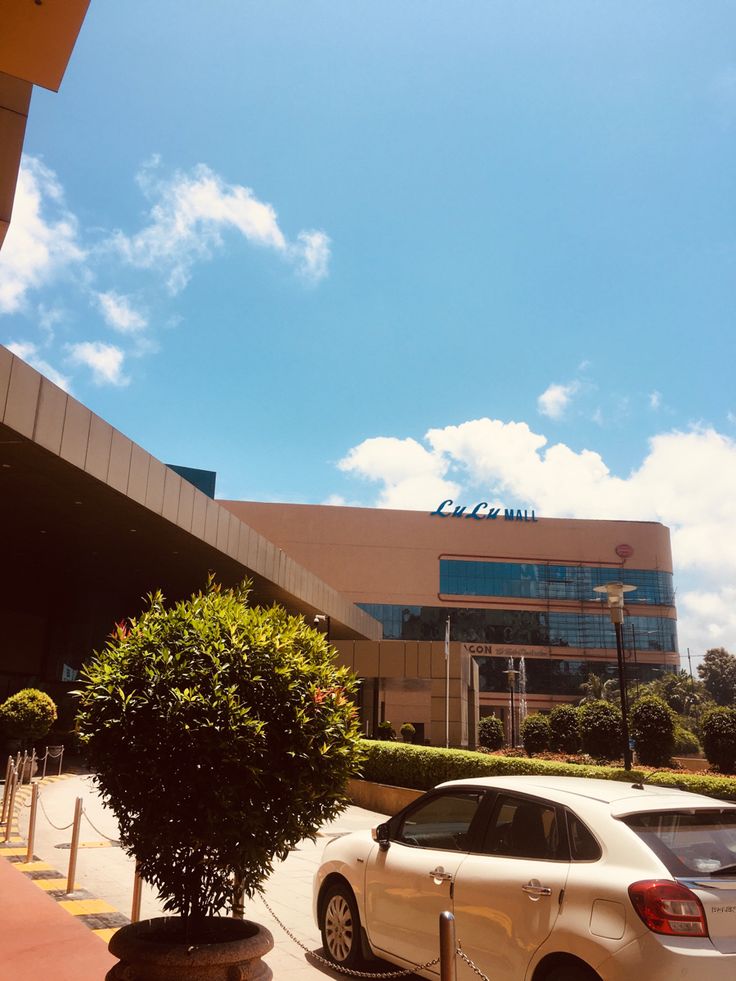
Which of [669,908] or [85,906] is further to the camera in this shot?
[85,906]

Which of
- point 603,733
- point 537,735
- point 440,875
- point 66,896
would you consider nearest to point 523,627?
point 537,735

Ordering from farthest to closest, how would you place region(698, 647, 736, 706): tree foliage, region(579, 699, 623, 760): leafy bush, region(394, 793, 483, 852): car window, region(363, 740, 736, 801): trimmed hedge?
region(698, 647, 736, 706): tree foliage → region(579, 699, 623, 760): leafy bush → region(363, 740, 736, 801): trimmed hedge → region(394, 793, 483, 852): car window

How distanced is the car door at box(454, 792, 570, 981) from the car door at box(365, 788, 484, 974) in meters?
0.20

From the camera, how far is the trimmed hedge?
546 inches

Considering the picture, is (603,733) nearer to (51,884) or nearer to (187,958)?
(51,884)

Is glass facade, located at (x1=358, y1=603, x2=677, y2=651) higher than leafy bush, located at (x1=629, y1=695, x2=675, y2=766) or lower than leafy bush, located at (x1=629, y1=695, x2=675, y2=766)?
higher

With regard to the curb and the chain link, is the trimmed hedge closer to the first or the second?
the curb

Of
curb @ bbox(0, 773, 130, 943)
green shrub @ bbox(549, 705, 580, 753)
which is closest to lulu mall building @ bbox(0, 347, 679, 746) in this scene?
green shrub @ bbox(549, 705, 580, 753)

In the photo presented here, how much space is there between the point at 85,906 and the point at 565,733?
22.1 m

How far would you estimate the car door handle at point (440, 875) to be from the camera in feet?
17.1

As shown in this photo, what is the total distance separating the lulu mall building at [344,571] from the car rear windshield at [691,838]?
41.0 feet

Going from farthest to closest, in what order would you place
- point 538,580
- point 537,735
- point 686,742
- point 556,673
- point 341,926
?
point 538,580, point 556,673, point 686,742, point 537,735, point 341,926

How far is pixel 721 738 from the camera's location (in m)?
19.3

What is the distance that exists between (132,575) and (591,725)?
17.8 metres
